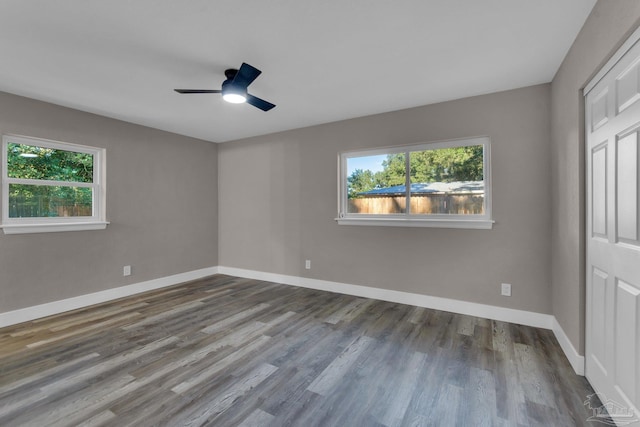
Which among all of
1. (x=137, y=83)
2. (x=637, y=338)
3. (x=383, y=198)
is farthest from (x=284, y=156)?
(x=637, y=338)

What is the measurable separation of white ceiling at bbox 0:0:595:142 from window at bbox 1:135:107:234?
592 mm

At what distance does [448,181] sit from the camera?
3.37 m

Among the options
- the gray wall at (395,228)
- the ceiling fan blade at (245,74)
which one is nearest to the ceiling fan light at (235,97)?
the ceiling fan blade at (245,74)

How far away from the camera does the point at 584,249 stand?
200 cm

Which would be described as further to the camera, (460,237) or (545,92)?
(460,237)

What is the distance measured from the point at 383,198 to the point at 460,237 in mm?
1071

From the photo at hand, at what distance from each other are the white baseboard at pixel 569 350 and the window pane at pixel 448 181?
128 centimetres

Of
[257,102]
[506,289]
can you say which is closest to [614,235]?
[506,289]

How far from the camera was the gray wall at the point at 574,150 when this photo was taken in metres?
1.57

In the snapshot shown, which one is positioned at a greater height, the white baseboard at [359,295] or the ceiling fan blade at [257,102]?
the ceiling fan blade at [257,102]

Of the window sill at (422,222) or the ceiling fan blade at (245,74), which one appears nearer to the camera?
the ceiling fan blade at (245,74)

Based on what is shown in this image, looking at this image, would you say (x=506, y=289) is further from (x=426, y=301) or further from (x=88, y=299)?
(x=88, y=299)

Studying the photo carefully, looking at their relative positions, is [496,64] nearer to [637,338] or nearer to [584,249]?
[584,249]

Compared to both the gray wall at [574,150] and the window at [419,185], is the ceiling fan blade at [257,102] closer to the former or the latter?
the window at [419,185]
